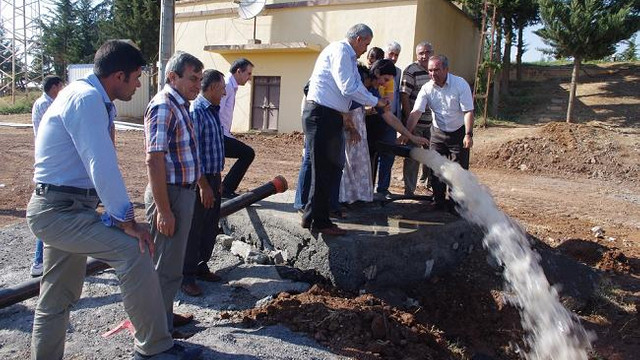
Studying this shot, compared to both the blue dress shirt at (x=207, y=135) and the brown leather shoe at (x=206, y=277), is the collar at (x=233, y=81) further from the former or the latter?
the brown leather shoe at (x=206, y=277)

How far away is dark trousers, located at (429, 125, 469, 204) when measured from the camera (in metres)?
5.46

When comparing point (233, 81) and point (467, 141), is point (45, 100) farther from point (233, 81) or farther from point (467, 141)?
point (467, 141)

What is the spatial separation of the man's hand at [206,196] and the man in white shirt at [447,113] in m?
2.61

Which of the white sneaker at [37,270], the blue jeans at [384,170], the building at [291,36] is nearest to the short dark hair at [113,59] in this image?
the white sneaker at [37,270]

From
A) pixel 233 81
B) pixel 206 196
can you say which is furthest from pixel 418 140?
pixel 206 196

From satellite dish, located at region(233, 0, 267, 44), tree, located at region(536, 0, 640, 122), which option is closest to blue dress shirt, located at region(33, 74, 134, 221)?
tree, located at region(536, 0, 640, 122)

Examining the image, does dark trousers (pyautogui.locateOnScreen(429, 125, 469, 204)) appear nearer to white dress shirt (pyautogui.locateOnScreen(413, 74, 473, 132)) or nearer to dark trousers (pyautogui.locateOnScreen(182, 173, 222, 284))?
white dress shirt (pyautogui.locateOnScreen(413, 74, 473, 132))

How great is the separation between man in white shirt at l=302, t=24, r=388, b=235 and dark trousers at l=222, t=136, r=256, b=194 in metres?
1.24

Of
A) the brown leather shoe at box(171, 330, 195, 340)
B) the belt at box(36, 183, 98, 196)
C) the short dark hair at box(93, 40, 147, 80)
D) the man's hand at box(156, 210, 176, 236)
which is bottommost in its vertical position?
the brown leather shoe at box(171, 330, 195, 340)

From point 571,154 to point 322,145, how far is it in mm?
9618

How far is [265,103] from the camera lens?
733 inches

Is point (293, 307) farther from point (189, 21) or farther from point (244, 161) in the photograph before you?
point (189, 21)

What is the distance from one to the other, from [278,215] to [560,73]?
60.5 feet

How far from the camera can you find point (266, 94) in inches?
731
